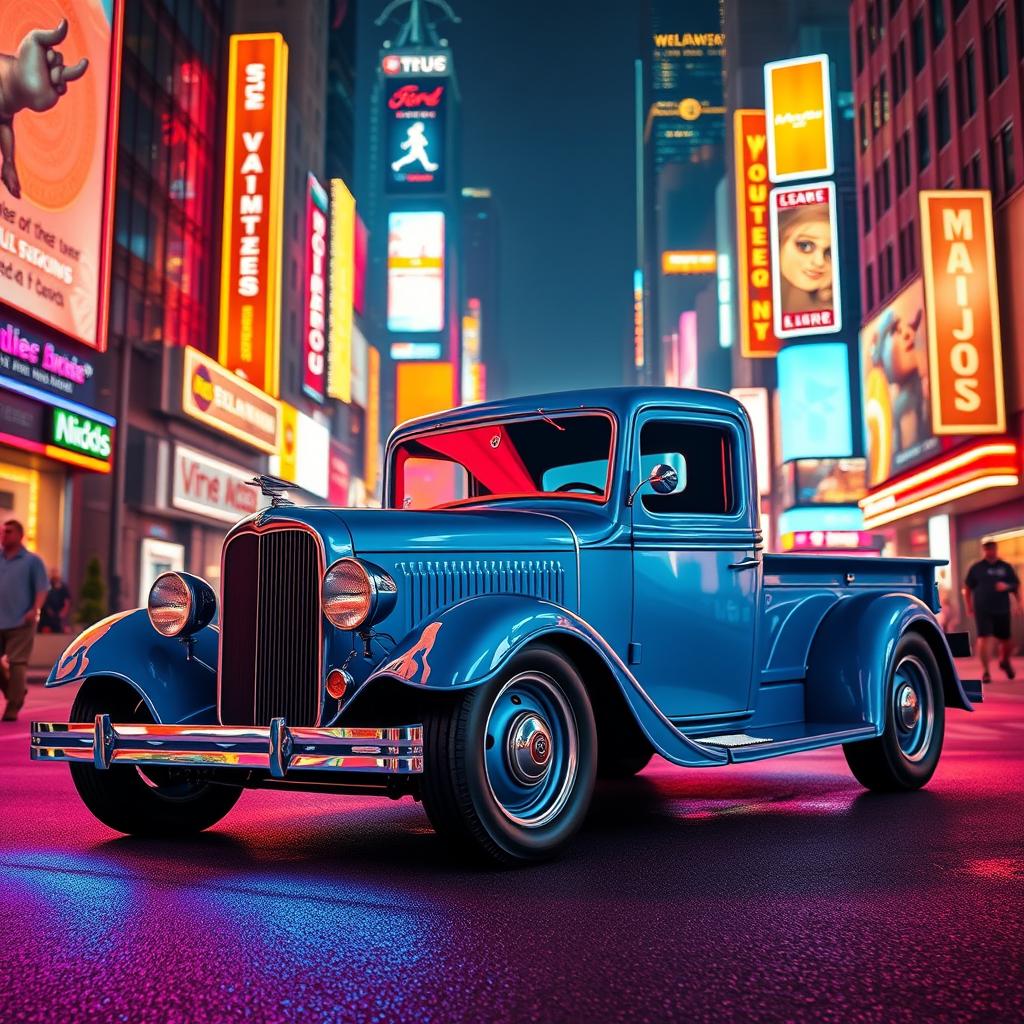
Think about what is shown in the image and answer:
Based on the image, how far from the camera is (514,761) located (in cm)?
461

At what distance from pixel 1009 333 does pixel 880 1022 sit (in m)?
25.8

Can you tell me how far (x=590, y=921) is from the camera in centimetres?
371

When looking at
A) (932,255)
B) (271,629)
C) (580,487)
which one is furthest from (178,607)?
(932,255)

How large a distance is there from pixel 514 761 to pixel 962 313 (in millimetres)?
24394

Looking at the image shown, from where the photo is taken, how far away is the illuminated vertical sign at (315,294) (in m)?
46.8

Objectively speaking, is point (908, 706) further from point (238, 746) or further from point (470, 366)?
point (470, 366)

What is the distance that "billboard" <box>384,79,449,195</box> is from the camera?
3310 inches

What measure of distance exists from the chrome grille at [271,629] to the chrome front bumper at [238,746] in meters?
0.33

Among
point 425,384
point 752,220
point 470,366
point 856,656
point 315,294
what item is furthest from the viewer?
point 470,366

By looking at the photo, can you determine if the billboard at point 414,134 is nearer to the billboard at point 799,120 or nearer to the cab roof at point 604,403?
the billboard at point 799,120

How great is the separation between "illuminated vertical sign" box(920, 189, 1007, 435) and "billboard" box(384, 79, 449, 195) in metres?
60.6

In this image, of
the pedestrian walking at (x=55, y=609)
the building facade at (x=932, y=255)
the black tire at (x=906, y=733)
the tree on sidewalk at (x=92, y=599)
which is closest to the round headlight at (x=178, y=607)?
the black tire at (x=906, y=733)

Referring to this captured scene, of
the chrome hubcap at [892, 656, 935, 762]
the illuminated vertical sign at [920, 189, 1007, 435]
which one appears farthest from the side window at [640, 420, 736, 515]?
the illuminated vertical sign at [920, 189, 1007, 435]

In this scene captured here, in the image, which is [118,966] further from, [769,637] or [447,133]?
[447,133]
